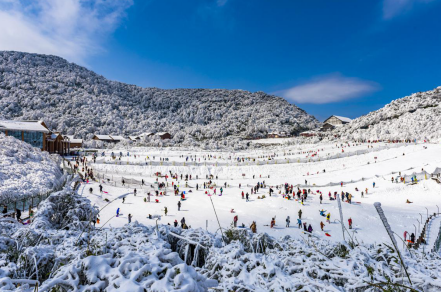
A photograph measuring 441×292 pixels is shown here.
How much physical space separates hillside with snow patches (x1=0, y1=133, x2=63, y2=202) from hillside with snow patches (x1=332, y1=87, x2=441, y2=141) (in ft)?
220

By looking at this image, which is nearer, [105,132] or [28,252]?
[28,252]

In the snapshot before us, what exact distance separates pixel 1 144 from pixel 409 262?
34659mm

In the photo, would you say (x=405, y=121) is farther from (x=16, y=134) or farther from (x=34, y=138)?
(x=16, y=134)

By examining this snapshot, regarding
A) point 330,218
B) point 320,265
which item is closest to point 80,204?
point 320,265

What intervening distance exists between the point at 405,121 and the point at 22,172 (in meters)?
82.8

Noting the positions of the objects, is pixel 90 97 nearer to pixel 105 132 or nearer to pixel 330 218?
pixel 105 132

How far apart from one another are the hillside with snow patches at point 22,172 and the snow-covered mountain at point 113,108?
223ft

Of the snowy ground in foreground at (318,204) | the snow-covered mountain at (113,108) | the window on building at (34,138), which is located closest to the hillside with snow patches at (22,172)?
the snowy ground in foreground at (318,204)

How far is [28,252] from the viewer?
3568mm

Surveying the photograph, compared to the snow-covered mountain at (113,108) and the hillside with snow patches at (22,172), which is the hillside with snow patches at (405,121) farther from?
the hillside with snow patches at (22,172)

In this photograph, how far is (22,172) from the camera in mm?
21234

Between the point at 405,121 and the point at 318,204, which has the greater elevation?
the point at 405,121

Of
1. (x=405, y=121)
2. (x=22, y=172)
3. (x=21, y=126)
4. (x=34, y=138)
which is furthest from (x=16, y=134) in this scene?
(x=405, y=121)

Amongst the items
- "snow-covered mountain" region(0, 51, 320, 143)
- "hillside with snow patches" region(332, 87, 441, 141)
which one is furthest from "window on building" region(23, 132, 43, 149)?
"hillside with snow patches" region(332, 87, 441, 141)
